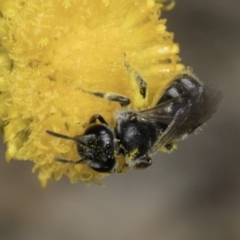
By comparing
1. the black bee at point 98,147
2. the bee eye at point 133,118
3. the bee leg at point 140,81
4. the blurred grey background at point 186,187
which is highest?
the bee leg at point 140,81

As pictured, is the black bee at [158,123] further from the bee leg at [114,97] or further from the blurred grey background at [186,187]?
the blurred grey background at [186,187]

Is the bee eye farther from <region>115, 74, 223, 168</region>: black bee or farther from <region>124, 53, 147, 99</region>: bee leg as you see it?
<region>124, 53, 147, 99</region>: bee leg

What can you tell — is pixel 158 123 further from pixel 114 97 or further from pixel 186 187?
pixel 186 187

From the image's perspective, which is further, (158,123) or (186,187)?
(186,187)

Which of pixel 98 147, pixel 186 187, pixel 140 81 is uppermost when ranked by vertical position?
pixel 140 81

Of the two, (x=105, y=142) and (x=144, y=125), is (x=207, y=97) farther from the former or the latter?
(x=105, y=142)

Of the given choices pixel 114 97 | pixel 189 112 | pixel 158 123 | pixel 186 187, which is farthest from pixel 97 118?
pixel 186 187

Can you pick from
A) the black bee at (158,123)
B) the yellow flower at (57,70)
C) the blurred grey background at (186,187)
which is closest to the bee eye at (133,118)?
the black bee at (158,123)
